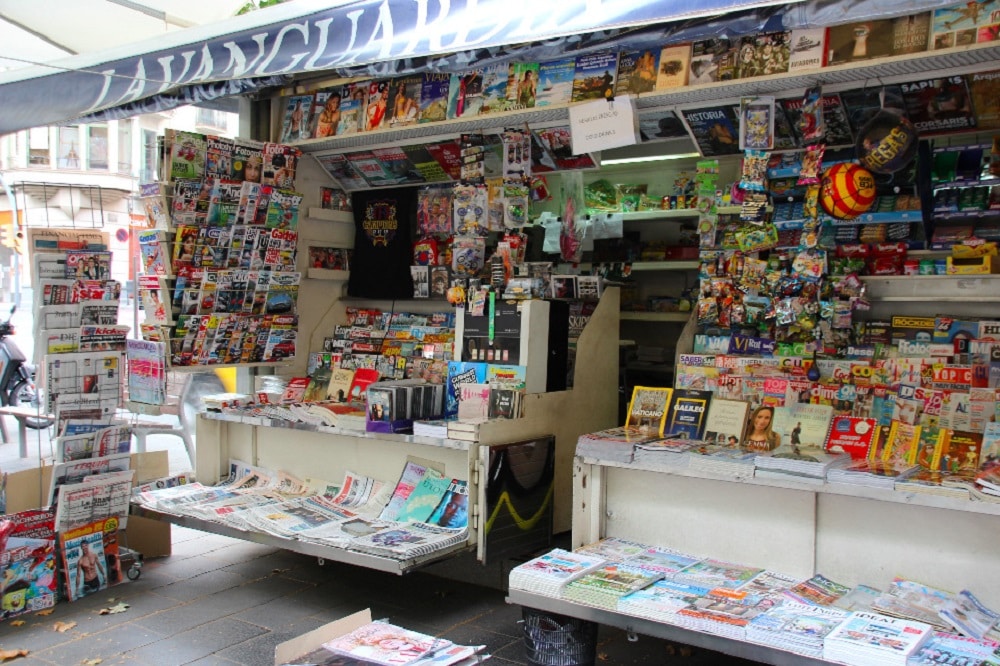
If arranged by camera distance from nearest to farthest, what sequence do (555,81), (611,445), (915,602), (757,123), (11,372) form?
(915,602), (611,445), (757,123), (555,81), (11,372)

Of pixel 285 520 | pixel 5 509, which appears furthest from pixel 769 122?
pixel 5 509

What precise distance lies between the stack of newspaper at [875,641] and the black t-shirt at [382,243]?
11.7ft

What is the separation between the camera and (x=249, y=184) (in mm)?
5160

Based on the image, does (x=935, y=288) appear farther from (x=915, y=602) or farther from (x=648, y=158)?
(x=648, y=158)

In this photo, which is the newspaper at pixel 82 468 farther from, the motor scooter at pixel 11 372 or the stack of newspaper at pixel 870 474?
the motor scooter at pixel 11 372

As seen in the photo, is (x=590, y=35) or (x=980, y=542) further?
(x=590, y=35)

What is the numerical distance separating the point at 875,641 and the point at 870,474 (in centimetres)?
66

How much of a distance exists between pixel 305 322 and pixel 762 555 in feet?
11.2

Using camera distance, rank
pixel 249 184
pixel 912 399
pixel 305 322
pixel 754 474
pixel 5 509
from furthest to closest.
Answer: pixel 305 322
pixel 249 184
pixel 5 509
pixel 912 399
pixel 754 474

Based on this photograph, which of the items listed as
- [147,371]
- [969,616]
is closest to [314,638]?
[969,616]

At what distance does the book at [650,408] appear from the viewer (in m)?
3.93

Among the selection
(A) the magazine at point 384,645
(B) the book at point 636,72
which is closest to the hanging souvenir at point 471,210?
(B) the book at point 636,72

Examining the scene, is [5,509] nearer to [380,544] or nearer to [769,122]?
[380,544]

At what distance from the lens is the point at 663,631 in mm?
2898
